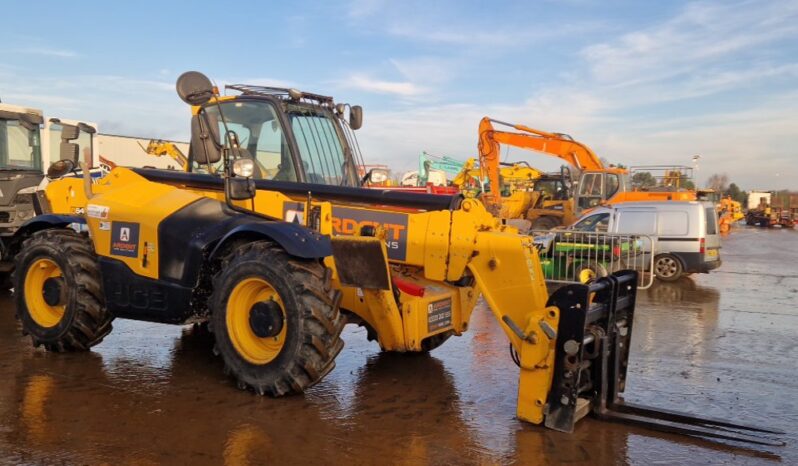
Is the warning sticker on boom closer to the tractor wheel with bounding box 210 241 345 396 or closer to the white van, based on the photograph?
the tractor wheel with bounding box 210 241 345 396

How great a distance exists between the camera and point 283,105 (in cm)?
644

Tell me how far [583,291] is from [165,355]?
165 inches

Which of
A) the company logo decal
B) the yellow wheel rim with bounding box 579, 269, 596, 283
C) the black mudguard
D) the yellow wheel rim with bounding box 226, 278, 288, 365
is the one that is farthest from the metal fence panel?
the company logo decal

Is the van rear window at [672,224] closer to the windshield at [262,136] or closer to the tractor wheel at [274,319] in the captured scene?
the windshield at [262,136]

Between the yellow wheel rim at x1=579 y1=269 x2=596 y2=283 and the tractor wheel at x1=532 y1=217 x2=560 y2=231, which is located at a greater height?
the tractor wheel at x1=532 y1=217 x2=560 y2=231

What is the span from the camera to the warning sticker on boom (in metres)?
5.61

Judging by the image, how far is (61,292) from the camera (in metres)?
6.48

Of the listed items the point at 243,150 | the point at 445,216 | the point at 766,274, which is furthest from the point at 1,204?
the point at 766,274

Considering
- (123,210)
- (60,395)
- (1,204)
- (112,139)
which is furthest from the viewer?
(112,139)

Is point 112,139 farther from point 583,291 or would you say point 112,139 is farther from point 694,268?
point 583,291

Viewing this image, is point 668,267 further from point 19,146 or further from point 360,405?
point 19,146

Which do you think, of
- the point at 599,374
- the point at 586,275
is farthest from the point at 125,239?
the point at 586,275

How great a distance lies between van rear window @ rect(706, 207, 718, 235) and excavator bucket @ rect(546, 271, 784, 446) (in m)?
9.99

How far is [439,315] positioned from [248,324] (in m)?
1.57
